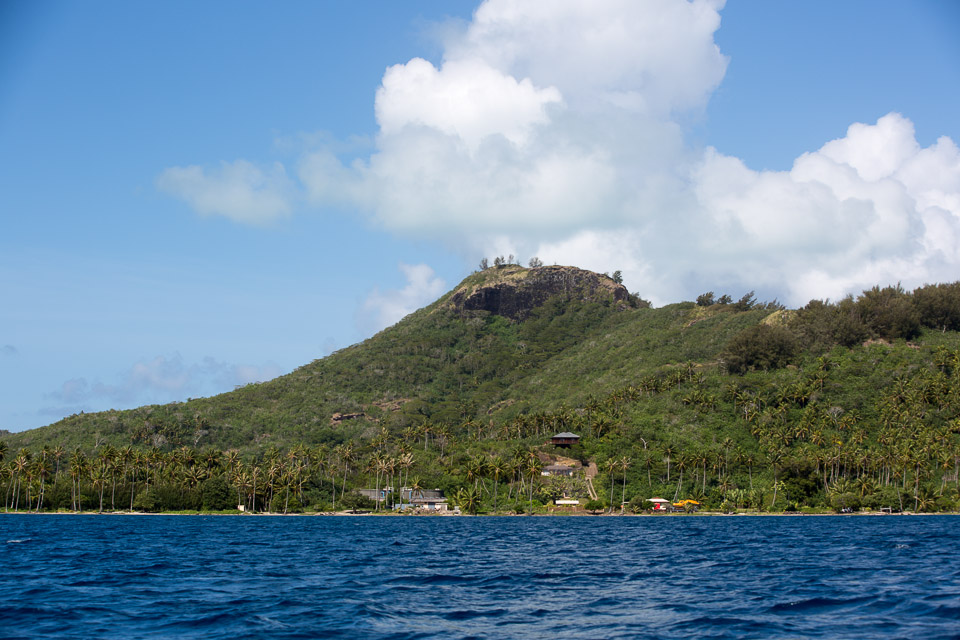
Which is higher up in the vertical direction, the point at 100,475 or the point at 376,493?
the point at 100,475

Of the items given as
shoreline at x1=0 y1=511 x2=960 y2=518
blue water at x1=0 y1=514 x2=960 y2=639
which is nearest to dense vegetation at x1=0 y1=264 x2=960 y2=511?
shoreline at x1=0 y1=511 x2=960 y2=518

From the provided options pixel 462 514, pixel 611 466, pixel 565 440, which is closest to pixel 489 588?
pixel 462 514

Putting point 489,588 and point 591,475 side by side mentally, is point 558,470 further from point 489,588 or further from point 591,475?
point 489,588

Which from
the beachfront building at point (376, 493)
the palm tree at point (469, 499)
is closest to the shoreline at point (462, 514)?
the palm tree at point (469, 499)

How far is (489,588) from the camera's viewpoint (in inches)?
1592

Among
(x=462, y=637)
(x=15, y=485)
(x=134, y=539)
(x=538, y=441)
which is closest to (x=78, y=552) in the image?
(x=134, y=539)

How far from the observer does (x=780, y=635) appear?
26938mm

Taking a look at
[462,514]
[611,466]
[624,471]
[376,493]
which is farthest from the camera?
[376,493]

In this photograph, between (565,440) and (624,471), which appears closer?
(624,471)

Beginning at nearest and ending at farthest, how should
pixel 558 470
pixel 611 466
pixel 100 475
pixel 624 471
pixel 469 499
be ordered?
1. pixel 469 499
2. pixel 100 475
3. pixel 624 471
4. pixel 611 466
5. pixel 558 470

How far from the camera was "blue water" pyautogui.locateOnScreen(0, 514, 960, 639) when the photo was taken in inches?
1152

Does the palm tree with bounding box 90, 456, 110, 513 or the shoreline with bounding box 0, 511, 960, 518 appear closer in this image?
the shoreline with bounding box 0, 511, 960, 518

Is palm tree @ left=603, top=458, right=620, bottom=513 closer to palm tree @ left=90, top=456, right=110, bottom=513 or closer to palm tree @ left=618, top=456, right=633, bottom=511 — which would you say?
palm tree @ left=618, top=456, right=633, bottom=511

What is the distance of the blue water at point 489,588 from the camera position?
96.0 feet
